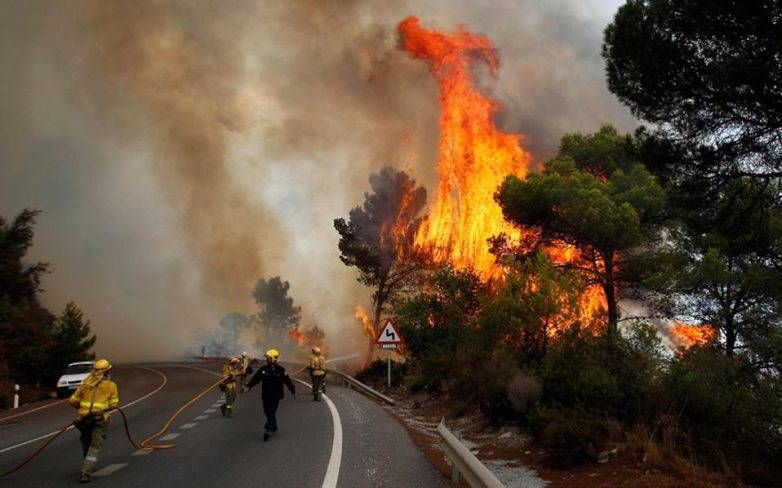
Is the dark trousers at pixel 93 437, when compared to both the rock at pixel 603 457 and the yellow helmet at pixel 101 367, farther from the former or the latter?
the rock at pixel 603 457

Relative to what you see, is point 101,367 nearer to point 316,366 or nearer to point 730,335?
point 316,366

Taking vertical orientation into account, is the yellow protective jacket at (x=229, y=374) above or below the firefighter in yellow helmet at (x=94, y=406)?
above

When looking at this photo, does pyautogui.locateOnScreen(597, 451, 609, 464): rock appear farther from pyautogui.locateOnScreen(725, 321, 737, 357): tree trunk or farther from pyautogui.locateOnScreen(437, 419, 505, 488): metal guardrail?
pyautogui.locateOnScreen(725, 321, 737, 357): tree trunk

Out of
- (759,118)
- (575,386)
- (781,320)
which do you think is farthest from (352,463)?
(781,320)

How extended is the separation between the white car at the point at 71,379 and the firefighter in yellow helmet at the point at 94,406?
18244 millimetres

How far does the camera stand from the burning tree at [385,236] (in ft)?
138

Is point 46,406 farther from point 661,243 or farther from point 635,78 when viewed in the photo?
point 661,243

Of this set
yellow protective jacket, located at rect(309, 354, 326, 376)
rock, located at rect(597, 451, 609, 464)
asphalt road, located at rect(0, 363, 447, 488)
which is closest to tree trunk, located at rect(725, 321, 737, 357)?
asphalt road, located at rect(0, 363, 447, 488)

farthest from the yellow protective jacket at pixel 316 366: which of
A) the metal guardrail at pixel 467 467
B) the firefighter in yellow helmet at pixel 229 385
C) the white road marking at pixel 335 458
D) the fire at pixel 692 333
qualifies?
the fire at pixel 692 333

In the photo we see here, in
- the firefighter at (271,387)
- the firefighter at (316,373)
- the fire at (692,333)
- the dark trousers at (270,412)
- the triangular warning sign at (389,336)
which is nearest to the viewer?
the dark trousers at (270,412)

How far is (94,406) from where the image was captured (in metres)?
7.87

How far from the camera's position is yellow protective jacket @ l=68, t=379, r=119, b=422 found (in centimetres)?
785

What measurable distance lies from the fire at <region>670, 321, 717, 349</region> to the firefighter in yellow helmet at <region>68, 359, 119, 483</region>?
18208 millimetres

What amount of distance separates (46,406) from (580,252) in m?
22.9
